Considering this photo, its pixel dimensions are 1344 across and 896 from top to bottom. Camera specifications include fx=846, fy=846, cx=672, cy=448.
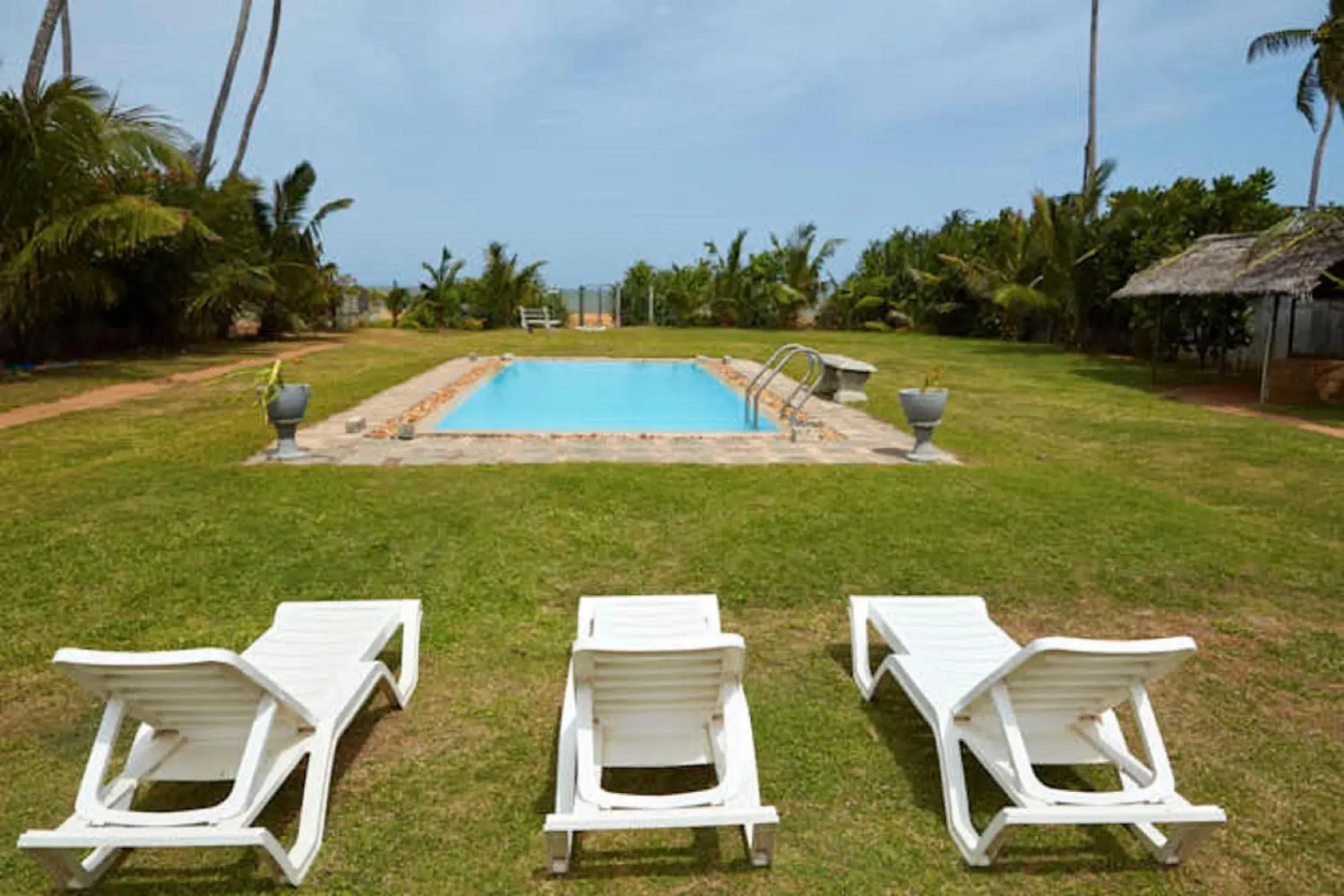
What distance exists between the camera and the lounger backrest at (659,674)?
271 centimetres

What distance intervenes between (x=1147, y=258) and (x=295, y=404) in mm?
19356

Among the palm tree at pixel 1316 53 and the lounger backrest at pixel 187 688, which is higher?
the palm tree at pixel 1316 53

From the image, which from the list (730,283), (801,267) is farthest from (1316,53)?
(730,283)

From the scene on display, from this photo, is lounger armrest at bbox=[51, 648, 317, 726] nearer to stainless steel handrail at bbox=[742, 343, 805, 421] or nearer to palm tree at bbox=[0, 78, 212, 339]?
stainless steel handrail at bbox=[742, 343, 805, 421]

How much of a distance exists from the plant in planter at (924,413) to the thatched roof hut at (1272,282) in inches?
322

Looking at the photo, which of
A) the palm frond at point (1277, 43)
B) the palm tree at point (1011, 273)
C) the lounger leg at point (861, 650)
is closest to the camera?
the lounger leg at point (861, 650)

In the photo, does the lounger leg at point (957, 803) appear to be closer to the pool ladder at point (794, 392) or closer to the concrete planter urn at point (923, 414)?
the concrete planter urn at point (923, 414)

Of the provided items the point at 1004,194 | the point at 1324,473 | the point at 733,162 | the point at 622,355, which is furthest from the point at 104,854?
the point at 733,162

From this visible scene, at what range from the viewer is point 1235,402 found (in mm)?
13750

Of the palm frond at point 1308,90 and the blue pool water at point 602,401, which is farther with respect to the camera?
the palm frond at point 1308,90

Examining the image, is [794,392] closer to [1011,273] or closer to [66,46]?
[1011,273]

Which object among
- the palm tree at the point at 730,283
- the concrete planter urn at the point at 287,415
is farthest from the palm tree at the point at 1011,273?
the concrete planter urn at the point at 287,415

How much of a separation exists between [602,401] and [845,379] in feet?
15.7

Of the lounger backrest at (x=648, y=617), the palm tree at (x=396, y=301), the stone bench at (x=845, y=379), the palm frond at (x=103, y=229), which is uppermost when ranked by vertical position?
the palm frond at (x=103, y=229)
